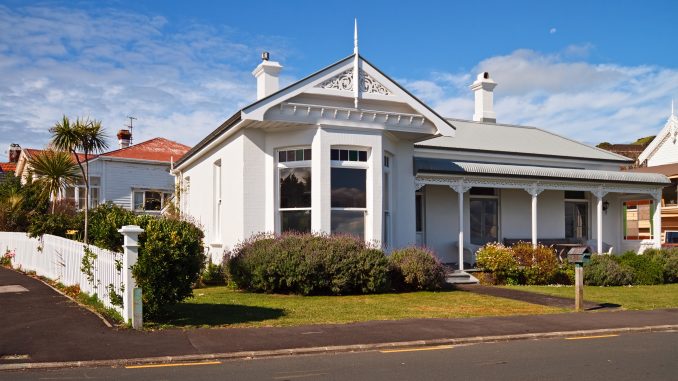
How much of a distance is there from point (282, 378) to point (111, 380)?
1892 mm

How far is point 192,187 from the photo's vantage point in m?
24.2

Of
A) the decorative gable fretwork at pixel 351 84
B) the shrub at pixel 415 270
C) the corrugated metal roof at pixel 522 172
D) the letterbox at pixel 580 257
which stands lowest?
the shrub at pixel 415 270

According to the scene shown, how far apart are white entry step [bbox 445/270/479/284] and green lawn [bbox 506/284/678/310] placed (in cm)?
120

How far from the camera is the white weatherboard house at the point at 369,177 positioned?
55.9ft

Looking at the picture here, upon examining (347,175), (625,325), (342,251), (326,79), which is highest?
(326,79)

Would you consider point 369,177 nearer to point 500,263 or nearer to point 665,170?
point 500,263

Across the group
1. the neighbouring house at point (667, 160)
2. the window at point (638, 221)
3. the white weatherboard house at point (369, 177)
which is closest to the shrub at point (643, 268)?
the white weatherboard house at point (369, 177)

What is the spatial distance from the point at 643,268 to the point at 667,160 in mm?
22634

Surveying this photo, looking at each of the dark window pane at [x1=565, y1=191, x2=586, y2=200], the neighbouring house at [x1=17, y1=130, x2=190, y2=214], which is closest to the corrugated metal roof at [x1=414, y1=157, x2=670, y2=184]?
the dark window pane at [x1=565, y1=191, x2=586, y2=200]

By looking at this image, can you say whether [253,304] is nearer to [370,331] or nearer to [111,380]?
[370,331]

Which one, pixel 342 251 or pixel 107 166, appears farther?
pixel 107 166

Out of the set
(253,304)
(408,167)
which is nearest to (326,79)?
(408,167)

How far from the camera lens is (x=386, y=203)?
18531mm

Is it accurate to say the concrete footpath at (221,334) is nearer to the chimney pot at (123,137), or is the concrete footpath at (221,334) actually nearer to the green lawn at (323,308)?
the green lawn at (323,308)
